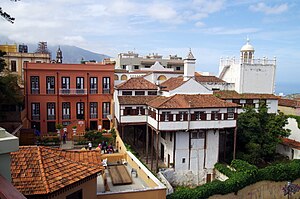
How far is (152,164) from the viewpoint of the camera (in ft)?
84.0

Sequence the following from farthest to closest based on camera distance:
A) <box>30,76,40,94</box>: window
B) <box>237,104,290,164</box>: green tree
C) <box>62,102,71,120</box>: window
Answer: <box>62,102,71,120</box>: window → <box>30,76,40,94</box>: window → <box>237,104,290,164</box>: green tree

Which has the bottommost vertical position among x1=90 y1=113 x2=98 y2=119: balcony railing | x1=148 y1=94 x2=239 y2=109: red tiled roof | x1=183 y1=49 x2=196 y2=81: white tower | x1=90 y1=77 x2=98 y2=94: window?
x1=90 y1=113 x2=98 y2=119: balcony railing

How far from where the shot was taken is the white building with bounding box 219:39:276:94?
33594 millimetres

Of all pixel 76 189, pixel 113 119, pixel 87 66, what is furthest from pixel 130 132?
pixel 76 189

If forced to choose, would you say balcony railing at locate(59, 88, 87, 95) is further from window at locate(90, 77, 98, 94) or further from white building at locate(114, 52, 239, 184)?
white building at locate(114, 52, 239, 184)

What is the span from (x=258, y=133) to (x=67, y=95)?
20.8m

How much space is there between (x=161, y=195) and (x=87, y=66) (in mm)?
20401

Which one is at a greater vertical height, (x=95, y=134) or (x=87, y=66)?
(x=87, y=66)

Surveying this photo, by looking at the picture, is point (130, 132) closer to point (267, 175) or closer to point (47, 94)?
point (47, 94)

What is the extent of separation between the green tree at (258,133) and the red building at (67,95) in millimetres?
15169

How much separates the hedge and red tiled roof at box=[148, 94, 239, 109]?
18.0ft

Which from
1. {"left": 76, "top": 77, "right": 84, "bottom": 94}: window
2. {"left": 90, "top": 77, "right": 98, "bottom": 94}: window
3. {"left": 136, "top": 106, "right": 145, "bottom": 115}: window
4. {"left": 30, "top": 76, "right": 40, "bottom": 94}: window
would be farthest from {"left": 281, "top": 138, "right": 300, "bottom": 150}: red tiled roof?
{"left": 30, "top": 76, "right": 40, "bottom": 94}: window

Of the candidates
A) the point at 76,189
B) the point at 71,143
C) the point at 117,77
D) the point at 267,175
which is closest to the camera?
the point at 76,189

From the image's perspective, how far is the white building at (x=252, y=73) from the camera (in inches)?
1323
